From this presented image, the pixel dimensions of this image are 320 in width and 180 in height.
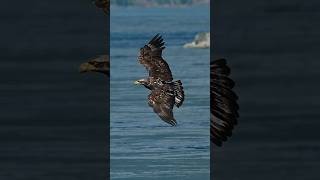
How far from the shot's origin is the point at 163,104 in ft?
70.8

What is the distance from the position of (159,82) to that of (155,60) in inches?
8.1

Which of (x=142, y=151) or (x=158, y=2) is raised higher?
(x=158, y=2)

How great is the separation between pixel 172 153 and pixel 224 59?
42.5 inches

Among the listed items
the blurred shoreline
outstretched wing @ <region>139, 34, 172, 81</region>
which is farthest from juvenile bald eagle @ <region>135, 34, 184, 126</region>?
the blurred shoreline

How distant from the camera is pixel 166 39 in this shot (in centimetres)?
2162

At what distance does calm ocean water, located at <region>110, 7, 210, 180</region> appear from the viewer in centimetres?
2148

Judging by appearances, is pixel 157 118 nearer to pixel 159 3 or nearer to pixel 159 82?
pixel 159 82

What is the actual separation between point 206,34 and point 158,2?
0.56 metres
